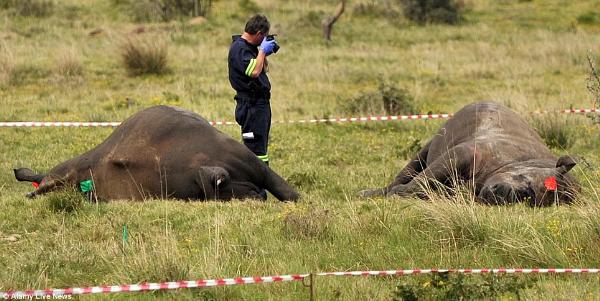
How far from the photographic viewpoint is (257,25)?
11.1m

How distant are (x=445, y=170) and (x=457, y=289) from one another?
4.18m

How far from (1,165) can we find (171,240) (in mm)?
A: 5996

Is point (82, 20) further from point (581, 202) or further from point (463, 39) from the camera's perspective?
point (581, 202)

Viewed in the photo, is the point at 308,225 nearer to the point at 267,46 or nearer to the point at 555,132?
the point at 267,46

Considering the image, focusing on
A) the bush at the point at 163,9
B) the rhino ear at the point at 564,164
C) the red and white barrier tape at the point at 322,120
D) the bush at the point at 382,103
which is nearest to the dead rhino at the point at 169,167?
the rhino ear at the point at 564,164

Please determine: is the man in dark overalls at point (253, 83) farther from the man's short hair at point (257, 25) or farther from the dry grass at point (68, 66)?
the dry grass at point (68, 66)

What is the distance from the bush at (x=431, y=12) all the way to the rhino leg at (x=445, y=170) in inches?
919

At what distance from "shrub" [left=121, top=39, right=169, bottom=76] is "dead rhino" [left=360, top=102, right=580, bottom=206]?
10.5m

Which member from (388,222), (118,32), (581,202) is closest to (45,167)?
(388,222)

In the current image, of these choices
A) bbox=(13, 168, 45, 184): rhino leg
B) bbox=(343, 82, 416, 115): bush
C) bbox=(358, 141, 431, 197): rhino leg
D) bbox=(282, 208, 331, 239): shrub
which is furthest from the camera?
bbox=(343, 82, 416, 115): bush

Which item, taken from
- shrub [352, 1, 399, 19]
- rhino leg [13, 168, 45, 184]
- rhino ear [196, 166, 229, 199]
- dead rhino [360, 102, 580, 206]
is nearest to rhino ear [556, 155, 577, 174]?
dead rhino [360, 102, 580, 206]

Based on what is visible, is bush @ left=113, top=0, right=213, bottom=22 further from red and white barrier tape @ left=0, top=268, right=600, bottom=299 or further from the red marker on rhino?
red and white barrier tape @ left=0, top=268, right=600, bottom=299

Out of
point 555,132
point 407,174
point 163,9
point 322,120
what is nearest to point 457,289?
point 407,174

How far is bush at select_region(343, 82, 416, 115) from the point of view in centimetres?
1717
